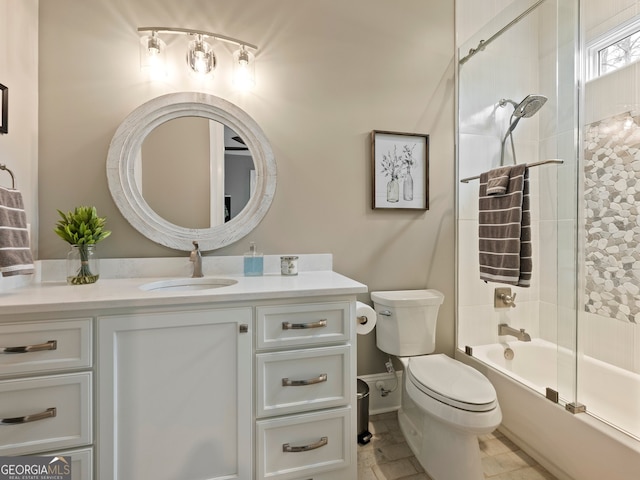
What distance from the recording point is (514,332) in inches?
→ 79.1

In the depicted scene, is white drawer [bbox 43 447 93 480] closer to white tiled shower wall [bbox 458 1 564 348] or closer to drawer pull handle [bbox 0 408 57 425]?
drawer pull handle [bbox 0 408 57 425]

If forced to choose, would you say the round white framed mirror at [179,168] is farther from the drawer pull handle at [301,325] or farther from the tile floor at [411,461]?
the tile floor at [411,461]

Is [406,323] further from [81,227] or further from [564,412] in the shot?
[81,227]

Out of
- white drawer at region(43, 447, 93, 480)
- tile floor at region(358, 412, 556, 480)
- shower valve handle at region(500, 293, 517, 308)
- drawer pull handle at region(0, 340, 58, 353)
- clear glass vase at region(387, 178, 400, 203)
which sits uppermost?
clear glass vase at region(387, 178, 400, 203)

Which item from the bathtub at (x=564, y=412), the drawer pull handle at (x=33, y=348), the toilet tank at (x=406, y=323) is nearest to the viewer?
the drawer pull handle at (x=33, y=348)

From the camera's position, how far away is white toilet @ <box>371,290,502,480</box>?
132 cm

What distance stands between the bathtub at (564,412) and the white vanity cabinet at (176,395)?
1396mm

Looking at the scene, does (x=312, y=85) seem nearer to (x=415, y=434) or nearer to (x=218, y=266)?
(x=218, y=266)

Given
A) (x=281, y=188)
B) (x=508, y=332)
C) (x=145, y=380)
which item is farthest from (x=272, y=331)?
(x=508, y=332)

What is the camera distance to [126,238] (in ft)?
5.32

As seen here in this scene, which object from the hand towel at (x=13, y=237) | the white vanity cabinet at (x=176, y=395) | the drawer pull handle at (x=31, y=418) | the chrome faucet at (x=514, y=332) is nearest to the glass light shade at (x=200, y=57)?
the hand towel at (x=13, y=237)

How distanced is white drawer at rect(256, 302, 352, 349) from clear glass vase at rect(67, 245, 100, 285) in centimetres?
84

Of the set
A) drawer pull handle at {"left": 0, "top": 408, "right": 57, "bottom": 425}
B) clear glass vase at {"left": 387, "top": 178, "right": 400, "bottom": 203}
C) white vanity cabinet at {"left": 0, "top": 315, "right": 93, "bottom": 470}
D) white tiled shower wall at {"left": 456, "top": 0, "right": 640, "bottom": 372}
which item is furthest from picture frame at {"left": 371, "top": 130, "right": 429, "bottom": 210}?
drawer pull handle at {"left": 0, "top": 408, "right": 57, "bottom": 425}

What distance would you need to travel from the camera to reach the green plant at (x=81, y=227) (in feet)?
4.59
